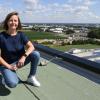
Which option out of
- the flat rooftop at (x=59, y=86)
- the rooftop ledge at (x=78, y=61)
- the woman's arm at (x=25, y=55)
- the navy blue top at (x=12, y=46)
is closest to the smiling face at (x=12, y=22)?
the navy blue top at (x=12, y=46)

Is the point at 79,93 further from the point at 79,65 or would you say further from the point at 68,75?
the point at 79,65

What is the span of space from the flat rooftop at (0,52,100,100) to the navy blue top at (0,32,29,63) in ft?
1.31

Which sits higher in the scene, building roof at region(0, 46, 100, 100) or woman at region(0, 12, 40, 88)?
woman at region(0, 12, 40, 88)

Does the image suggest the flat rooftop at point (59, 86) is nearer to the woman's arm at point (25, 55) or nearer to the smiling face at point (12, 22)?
the woman's arm at point (25, 55)

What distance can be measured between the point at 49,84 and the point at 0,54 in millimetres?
828

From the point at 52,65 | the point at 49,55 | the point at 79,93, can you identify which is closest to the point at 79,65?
the point at 52,65

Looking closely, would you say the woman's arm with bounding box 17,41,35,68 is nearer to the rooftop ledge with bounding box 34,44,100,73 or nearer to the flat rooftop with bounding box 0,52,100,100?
the flat rooftop with bounding box 0,52,100,100

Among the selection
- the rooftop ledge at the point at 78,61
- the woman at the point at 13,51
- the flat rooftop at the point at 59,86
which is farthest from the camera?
the rooftop ledge at the point at 78,61

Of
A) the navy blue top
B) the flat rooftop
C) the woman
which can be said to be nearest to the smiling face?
the woman

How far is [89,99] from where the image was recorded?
12.7 ft

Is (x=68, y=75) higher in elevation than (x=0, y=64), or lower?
lower

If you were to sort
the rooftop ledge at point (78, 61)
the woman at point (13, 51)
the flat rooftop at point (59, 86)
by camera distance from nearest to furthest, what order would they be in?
the flat rooftop at point (59, 86)
the woman at point (13, 51)
the rooftop ledge at point (78, 61)

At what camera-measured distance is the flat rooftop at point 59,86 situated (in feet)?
13.1

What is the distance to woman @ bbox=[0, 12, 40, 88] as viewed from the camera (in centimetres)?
413
